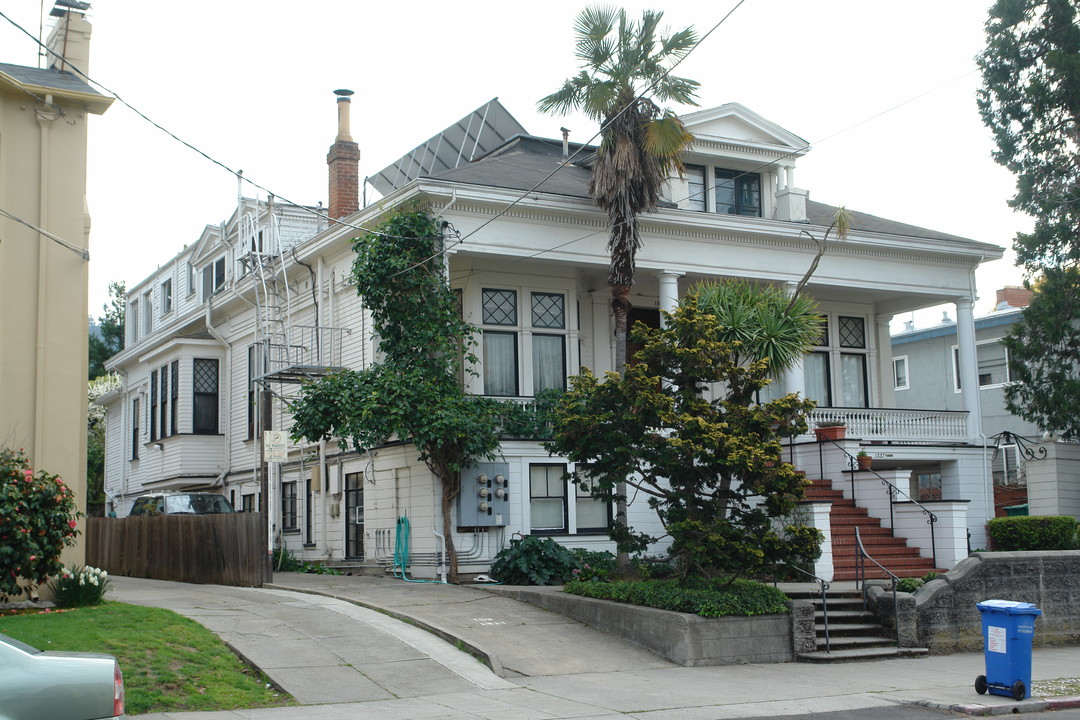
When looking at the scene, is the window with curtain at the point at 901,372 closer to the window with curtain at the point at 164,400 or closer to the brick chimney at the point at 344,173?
the brick chimney at the point at 344,173

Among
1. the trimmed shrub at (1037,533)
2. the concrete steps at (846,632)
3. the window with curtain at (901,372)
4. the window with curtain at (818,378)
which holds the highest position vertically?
the window with curtain at (901,372)

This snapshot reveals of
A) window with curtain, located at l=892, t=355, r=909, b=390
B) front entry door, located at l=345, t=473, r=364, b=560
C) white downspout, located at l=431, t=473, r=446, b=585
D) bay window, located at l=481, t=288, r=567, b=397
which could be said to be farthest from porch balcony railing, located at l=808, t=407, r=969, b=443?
window with curtain, located at l=892, t=355, r=909, b=390

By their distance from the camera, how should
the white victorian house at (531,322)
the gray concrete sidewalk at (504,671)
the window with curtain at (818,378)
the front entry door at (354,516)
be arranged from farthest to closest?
the window with curtain at (818,378)
the front entry door at (354,516)
the white victorian house at (531,322)
the gray concrete sidewalk at (504,671)

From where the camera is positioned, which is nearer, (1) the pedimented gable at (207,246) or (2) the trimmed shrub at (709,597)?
(2) the trimmed shrub at (709,597)

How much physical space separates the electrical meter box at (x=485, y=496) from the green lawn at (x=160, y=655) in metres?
6.93

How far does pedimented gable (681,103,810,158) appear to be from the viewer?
2394cm

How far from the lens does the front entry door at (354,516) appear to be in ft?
76.8

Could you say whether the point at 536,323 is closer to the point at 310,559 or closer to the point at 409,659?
the point at 310,559

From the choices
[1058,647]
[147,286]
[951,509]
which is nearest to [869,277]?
[951,509]

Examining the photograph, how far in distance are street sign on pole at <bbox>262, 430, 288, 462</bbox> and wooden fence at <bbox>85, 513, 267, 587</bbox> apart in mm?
1210

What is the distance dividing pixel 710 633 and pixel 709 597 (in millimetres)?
550

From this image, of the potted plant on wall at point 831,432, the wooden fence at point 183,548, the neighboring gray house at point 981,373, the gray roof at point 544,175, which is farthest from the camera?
the neighboring gray house at point 981,373

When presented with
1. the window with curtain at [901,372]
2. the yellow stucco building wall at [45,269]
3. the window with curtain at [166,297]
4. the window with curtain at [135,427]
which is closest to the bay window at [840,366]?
the window with curtain at [901,372]

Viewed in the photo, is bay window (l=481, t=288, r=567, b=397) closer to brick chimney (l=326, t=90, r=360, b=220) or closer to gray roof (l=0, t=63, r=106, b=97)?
brick chimney (l=326, t=90, r=360, b=220)
